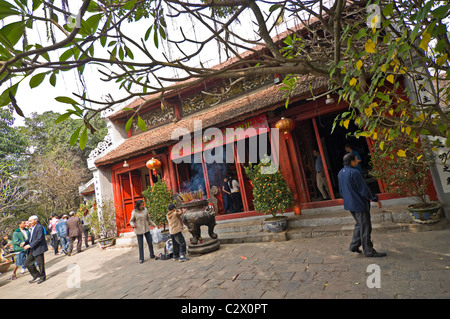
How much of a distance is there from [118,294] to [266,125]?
5.61 m

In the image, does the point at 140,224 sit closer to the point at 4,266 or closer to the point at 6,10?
the point at 6,10

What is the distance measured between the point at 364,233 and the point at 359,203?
49cm

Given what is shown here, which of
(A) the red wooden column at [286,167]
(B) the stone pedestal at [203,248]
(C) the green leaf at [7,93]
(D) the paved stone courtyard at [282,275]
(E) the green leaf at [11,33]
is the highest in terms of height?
(E) the green leaf at [11,33]

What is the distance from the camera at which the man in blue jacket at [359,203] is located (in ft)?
13.2

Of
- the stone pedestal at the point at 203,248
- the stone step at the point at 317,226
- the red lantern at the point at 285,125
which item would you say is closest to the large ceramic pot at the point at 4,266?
the stone step at the point at 317,226

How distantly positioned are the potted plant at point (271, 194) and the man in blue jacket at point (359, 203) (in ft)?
7.12

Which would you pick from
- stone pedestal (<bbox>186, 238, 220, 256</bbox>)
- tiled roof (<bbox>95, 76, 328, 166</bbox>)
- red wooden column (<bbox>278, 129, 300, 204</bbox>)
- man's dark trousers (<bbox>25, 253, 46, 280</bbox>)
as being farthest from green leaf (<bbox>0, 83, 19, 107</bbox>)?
man's dark trousers (<bbox>25, 253, 46, 280</bbox>)

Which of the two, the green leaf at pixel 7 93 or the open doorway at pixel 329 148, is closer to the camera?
the green leaf at pixel 7 93

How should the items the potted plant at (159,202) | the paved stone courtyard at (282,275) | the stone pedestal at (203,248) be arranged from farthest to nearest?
1. the potted plant at (159,202)
2. the stone pedestal at (203,248)
3. the paved stone courtyard at (282,275)

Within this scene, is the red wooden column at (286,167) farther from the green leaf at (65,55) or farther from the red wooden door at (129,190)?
the red wooden door at (129,190)

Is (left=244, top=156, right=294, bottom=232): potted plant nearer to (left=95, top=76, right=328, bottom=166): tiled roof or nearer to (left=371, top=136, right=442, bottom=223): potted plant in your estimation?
(left=95, top=76, right=328, bottom=166): tiled roof

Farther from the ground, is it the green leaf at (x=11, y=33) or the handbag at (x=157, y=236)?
the green leaf at (x=11, y=33)

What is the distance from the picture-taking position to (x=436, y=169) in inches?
207

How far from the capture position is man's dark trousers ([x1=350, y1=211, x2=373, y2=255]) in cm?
401
